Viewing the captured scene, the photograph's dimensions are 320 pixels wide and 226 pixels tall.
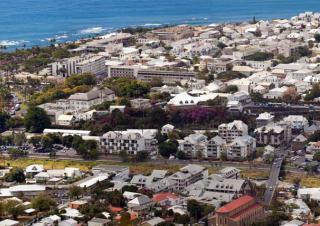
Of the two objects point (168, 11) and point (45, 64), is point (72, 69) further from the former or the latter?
point (168, 11)

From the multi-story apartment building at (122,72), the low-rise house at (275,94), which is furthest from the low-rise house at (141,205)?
the multi-story apartment building at (122,72)

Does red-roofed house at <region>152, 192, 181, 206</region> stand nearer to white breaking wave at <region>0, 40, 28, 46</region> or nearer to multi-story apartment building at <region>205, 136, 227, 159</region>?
multi-story apartment building at <region>205, 136, 227, 159</region>

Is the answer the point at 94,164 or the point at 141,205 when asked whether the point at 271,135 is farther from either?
the point at 141,205

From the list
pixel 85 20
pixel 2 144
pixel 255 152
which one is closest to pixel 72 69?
pixel 2 144

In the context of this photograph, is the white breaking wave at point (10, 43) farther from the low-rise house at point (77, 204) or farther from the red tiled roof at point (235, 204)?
the red tiled roof at point (235, 204)

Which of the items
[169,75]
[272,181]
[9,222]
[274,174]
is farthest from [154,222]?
[169,75]
